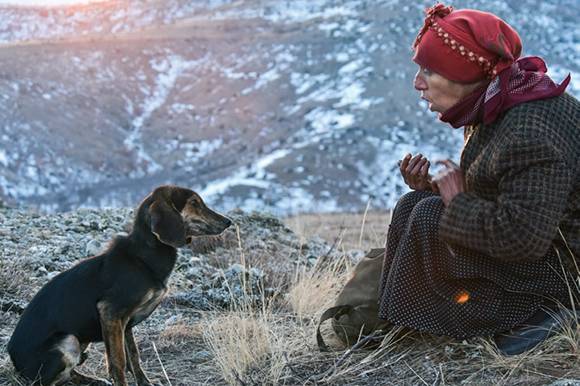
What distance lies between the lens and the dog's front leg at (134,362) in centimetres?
408

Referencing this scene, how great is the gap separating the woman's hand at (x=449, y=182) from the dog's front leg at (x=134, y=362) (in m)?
1.73

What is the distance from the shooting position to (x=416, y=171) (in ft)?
12.9

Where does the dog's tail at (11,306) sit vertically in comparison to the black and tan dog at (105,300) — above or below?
below

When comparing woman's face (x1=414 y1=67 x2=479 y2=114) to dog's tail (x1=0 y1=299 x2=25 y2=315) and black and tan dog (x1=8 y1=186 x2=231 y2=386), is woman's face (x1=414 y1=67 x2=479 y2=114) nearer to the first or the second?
black and tan dog (x1=8 y1=186 x2=231 y2=386)

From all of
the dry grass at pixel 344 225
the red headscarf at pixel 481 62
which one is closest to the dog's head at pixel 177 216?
the red headscarf at pixel 481 62

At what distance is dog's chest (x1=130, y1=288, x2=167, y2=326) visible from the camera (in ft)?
12.6

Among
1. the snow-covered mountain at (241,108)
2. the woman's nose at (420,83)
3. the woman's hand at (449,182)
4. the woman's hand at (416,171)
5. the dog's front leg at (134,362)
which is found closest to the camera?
the woman's hand at (449,182)

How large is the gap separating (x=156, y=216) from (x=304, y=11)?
39.5 meters

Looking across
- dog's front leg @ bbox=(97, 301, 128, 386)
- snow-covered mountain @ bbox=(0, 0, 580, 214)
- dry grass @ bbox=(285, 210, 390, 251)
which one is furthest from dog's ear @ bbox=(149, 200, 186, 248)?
snow-covered mountain @ bbox=(0, 0, 580, 214)

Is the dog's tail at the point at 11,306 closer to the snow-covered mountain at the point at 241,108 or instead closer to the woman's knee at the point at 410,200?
the woman's knee at the point at 410,200

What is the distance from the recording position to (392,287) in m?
3.79

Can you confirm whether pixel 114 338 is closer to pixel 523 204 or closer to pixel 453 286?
pixel 453 286

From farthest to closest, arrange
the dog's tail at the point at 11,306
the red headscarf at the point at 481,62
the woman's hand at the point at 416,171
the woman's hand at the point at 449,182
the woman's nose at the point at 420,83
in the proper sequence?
1. the dog's tail at the point at 11,306
2. the woman's hand at the point at 416,171
3. the woman's nose at the point at 420,83
4. the woman's hand at the point at 449,182
5. the red headscarf at the point at 481,62

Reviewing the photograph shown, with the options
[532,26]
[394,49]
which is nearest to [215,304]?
[394,49]
